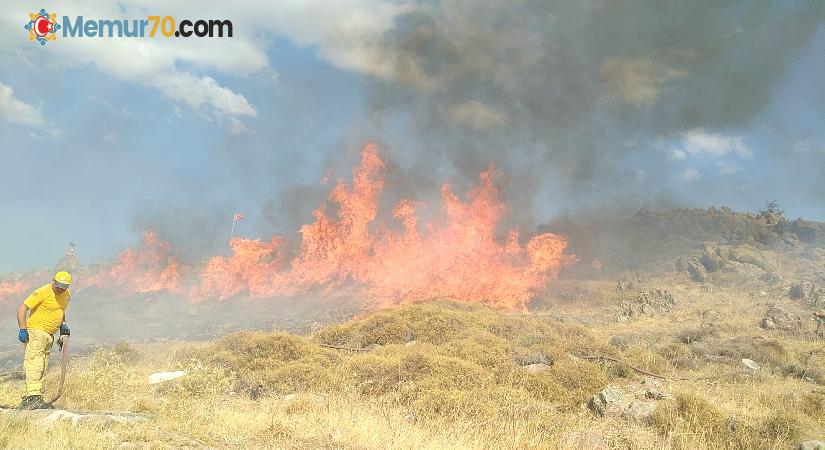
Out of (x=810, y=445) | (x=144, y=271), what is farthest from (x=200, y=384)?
(x=144, y=271)

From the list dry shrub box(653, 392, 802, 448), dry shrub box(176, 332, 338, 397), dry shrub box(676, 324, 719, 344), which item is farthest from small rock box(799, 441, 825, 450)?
dry shrub box(676, 324, 719, 344)

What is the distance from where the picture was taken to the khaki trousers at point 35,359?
29.8ft

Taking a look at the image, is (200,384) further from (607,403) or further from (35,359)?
(607,403)

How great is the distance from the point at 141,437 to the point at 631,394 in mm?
11589

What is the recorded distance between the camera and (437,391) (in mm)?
10758

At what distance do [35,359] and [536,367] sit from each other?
41.6ft

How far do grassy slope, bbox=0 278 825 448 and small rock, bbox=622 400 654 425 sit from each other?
0.25m

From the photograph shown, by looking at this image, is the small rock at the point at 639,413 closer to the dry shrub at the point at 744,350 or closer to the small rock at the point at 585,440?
the small rock at the point at 585,440

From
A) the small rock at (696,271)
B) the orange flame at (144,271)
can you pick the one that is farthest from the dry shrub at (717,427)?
the orange flame at (144,271)

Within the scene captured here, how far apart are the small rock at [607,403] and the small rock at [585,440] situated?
67.6 inches

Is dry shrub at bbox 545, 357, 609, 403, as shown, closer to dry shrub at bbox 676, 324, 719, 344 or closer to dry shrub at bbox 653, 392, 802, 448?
dry shrub at bbox 653, 392, 802, 448

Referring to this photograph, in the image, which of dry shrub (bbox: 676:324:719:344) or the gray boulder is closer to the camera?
the gray boulder

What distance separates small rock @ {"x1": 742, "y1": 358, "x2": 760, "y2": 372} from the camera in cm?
1503

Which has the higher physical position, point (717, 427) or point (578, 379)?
point (578, 379)
